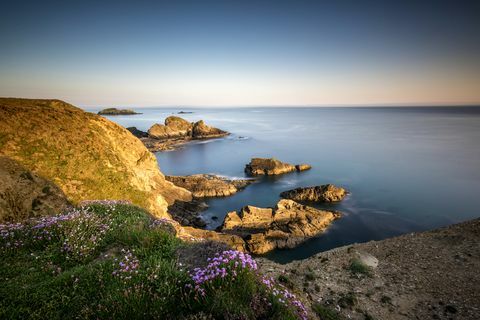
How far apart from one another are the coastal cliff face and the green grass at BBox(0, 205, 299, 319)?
1653cm

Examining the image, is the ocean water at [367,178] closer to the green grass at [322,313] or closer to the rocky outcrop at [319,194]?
the rocky outcrop at [319,194]

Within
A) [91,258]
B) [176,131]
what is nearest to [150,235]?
[91,258]

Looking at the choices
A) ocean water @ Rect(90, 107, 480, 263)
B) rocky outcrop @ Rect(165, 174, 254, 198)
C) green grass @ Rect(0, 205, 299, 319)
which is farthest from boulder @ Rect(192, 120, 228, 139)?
green grass @ Rect(0, 205, 299, 319)

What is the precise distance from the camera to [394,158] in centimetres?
8500

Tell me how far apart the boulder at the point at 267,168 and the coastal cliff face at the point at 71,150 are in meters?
40.1

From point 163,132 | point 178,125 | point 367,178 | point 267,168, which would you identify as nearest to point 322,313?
point 267,168

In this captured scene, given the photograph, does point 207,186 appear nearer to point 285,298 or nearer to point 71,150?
point 71,150

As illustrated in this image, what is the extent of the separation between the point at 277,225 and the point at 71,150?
26348 millimetres

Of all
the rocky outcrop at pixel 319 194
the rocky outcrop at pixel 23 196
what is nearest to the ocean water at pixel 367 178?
the rocky outcrop at pixel 319 194

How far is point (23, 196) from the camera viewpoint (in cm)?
1430

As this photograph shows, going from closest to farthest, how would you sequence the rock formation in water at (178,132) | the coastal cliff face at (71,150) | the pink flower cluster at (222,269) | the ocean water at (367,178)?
the pink flower cluster at (222,269) < the coastal cliff face at (71,150) < the ocean water at (367,178) < the rock formation in water at (178,132)

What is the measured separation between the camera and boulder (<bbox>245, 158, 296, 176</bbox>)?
69.1 m

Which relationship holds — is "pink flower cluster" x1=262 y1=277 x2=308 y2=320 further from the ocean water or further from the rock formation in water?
the rock formation in water

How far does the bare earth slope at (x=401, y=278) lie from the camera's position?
15.9 metres
